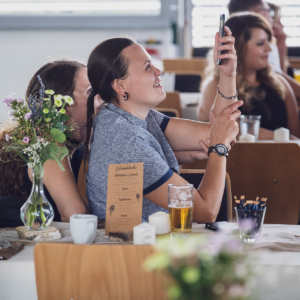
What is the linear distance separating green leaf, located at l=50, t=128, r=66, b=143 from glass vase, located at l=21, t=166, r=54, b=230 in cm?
10

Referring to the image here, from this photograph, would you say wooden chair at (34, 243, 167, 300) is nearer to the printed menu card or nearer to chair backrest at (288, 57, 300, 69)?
the printed menu card

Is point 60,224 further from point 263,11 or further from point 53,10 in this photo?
point 53,10

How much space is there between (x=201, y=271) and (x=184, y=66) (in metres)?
5.05

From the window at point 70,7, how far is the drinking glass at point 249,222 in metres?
5.07

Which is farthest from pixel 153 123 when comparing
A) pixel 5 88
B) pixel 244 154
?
pixel 5 88

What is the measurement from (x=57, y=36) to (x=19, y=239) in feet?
16.6

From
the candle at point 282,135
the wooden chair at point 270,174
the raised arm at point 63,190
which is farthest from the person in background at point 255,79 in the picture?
the raised arm at point 63,190

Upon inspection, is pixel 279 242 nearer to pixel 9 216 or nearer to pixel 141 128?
pixel 141 128

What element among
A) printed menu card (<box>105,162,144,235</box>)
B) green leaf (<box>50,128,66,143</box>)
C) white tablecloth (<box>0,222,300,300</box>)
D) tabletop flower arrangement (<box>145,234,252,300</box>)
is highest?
tabletop flower arrangement (<box>145,234,252,300</box>)

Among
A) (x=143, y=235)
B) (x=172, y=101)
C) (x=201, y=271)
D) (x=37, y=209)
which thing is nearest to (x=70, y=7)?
(x=172, y=101)

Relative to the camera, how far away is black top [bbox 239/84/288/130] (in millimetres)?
2934

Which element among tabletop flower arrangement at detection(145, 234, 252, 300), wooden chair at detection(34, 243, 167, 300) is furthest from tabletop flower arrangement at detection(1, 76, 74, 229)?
tabletop flower arrangement at detection(145, 234, 252, 300)

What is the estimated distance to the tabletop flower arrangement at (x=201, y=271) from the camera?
0.49 m

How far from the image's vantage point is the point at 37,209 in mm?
1298
